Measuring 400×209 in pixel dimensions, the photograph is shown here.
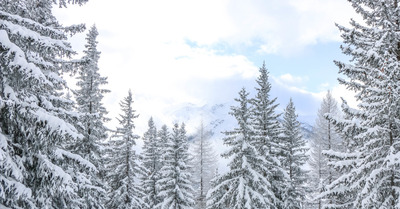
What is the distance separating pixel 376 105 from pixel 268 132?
10889mm

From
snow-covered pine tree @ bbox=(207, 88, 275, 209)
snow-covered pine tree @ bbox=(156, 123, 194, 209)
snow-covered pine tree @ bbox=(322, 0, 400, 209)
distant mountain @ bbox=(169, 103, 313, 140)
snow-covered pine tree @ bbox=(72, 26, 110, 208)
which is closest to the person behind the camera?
snow-covered pine tree @ bbox=(322, 0, 400, 209)

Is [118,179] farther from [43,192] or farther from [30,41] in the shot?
[30,41]

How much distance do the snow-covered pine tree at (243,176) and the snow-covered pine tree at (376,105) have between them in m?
5.82

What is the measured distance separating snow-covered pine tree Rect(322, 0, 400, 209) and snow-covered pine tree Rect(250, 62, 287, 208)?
822 cm

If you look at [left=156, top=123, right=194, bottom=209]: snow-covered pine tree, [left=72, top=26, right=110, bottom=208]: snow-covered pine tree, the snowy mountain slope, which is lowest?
[left=156, top=123, right=194, bottom=209]: snow-covered pine tree

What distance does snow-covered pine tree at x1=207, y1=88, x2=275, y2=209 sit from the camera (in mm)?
16219

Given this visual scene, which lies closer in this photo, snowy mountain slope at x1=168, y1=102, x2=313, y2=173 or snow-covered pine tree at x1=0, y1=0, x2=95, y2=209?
snow-covered pine tree at x1=0, y1=0, x2=95, y2=209

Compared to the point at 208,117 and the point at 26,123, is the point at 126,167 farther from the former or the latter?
the point at 208,117

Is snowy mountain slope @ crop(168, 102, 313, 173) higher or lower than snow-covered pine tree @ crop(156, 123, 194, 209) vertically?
higher

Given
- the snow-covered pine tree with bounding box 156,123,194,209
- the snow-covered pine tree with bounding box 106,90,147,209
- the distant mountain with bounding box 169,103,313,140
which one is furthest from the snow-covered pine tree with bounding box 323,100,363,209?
the distant mountain with bounding box 169,103,313,140

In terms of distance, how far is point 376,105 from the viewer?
31.8 feet

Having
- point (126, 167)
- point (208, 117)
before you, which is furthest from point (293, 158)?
point (208, 117)

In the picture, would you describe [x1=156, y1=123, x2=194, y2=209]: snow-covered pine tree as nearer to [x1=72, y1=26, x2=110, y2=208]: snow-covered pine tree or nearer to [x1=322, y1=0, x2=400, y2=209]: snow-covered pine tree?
[x1=72, y1=26, x2=110, y2=208]: snow-covered pine tree

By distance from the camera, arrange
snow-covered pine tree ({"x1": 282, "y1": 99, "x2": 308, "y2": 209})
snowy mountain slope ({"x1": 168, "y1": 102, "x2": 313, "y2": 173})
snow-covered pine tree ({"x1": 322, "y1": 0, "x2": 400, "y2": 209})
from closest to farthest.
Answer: snow-covered pine tree ({"x1": 322, "y1": 0, "x2": 400, "y2": 209}) → snow-covered pine tree ({"x1": 282, "y1": 99, "x2": 308, "y2": 209}) → snowy mountain slope ({"x1": 168, "y1": 102, "x2": 313, "y2": 173})
